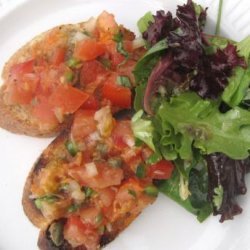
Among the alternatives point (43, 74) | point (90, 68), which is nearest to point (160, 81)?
point (90, 68)

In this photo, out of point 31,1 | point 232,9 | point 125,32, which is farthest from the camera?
point 31,1

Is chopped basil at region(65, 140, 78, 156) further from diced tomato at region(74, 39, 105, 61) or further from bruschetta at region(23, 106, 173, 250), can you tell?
diced tomato at region(74, 39, 105, 61)

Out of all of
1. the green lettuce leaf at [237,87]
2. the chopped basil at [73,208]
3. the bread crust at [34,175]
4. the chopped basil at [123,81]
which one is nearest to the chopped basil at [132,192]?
the chopped basil at [73,208]

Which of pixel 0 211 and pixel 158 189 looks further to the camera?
pixel 0 211

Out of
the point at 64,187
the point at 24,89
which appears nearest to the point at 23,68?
the point at 24,89

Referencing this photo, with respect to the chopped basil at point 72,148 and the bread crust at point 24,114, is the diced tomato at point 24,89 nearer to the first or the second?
the bread crust at point 24,114

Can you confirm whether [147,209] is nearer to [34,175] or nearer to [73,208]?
[73,208]

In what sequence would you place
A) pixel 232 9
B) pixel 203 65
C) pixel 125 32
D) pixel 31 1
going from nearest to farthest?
pixel 203 65 < pixel 232 9 < pixel 125 32 < pixel 31 1

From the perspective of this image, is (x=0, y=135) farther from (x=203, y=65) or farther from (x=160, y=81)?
(x=203, y=65)
